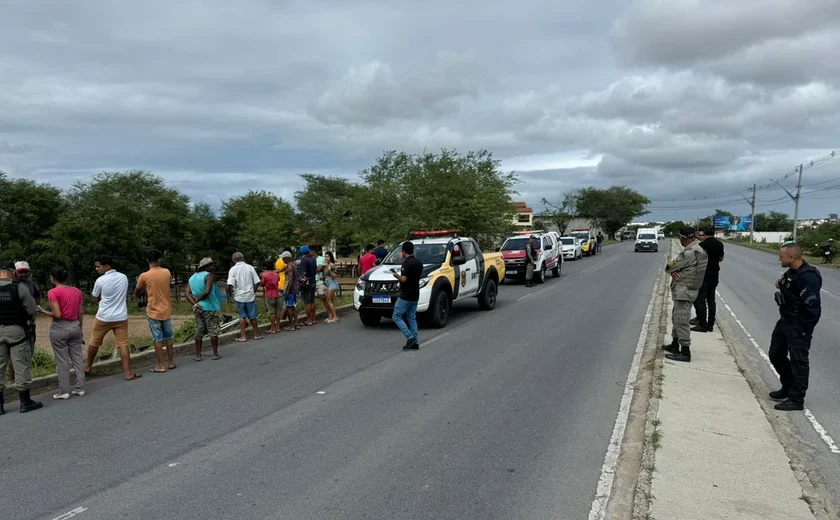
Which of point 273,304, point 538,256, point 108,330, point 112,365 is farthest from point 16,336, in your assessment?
point 538,256

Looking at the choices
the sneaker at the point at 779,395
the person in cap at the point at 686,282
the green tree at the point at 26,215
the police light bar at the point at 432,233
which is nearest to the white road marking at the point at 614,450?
the person in cap at the point at 686,282

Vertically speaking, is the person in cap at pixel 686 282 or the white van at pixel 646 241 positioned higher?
the person in cap at pixel 686 282

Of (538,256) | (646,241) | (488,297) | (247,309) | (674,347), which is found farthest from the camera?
(646,241)

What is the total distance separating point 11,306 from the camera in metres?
6.54

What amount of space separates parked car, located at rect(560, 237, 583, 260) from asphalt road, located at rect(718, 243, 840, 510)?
1733cm

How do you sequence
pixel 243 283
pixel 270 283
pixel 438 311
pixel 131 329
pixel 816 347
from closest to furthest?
pixel 816 347 → pixel 243 283 → pixel 270 283 → pixel 438 311 → pixel 131 329

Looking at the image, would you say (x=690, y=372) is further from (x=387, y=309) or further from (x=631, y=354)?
(x=387, y=309)

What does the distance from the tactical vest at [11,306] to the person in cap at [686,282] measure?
8.30 m

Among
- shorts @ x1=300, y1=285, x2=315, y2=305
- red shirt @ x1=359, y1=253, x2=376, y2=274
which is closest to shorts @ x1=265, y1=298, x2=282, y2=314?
shorts @ x1=300, y1=285, x2=315, y2=305

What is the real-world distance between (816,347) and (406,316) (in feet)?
22.5

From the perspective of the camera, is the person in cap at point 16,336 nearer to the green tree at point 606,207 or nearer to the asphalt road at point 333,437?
the asphalt road at point 333,437

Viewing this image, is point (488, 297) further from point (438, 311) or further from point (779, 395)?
point (779, 395)

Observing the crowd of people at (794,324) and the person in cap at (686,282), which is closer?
the crowd of people at (794,324)

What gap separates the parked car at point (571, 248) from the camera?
40.0 metres
